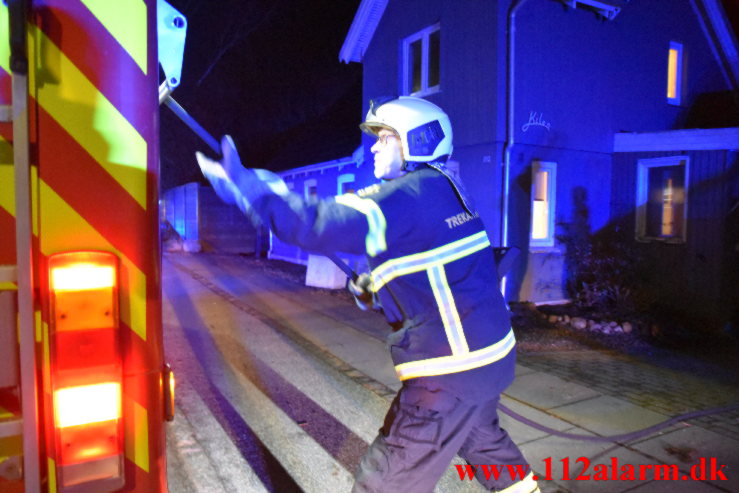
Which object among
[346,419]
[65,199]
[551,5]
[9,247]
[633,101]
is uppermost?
[551,5]

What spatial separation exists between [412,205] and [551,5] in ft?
30.3

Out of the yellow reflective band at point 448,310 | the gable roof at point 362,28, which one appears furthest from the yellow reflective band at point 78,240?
the gable roof at point 362,28

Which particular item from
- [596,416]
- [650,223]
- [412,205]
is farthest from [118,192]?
[650,223]

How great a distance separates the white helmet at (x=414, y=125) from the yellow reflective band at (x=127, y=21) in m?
1.00

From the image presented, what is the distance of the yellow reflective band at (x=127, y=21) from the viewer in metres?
1.41

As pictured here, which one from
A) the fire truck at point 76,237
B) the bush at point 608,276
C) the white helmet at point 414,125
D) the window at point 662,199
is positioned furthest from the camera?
the window at point 662,199

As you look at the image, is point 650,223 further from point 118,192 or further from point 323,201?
point 118,192

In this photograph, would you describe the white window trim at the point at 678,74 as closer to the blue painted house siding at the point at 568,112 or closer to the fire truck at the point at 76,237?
the blue painted house siding at the point at 568,112

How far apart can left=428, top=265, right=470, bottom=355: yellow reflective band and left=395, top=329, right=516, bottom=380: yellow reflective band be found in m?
0.03

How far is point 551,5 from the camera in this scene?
31.6ft

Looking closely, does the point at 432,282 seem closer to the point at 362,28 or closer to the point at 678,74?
the point at 362,28

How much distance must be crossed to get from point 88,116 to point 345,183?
13.7 metres

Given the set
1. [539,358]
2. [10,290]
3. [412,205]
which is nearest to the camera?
[10,290]

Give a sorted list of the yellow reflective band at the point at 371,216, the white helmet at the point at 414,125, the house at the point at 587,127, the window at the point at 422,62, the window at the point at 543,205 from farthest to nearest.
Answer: the window at the point at 422,62, the window at the point at 543,205, the house at the point at 587,127, the white helmet at the point at 414,125, the yellow reflective band at the point at 371,216
